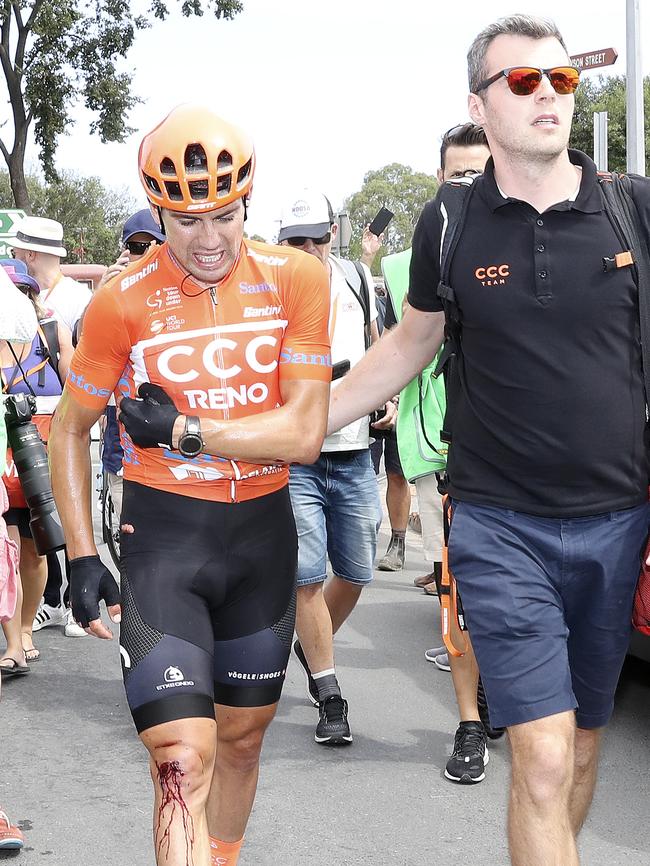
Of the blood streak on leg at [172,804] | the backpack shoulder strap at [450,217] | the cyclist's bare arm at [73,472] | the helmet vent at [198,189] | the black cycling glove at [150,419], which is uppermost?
the helmet vent at [198,189]

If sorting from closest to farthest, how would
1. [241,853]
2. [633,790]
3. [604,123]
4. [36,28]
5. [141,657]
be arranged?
[141,657] → [241,853] → [633,790] → [604,123] → [36,28]

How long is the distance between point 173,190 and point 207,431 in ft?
2.17

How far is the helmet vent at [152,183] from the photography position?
3.34m

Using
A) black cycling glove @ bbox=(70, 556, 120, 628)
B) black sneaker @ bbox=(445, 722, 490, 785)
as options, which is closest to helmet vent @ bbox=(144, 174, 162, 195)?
black cycling glove @ bbox=(70, 556, 120, 628)

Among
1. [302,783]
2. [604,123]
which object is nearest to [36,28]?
[604,123]

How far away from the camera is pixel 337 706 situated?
5.30 metres

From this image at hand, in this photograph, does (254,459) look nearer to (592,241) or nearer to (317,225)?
A: (592,241)

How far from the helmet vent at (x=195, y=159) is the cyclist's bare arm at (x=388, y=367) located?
793 mm

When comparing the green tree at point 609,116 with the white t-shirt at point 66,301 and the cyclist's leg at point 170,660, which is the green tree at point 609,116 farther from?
the cyclist's leg at point 170,660

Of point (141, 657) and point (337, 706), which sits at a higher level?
point (141, 657)

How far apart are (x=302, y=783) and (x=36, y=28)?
2588 cm

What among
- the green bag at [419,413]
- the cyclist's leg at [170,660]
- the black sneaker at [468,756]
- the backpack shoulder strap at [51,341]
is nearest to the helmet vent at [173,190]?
the cyclist's leg at [170,660]

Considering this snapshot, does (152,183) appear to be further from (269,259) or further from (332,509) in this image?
(332,509)

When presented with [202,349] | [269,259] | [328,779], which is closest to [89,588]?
[202,349]
